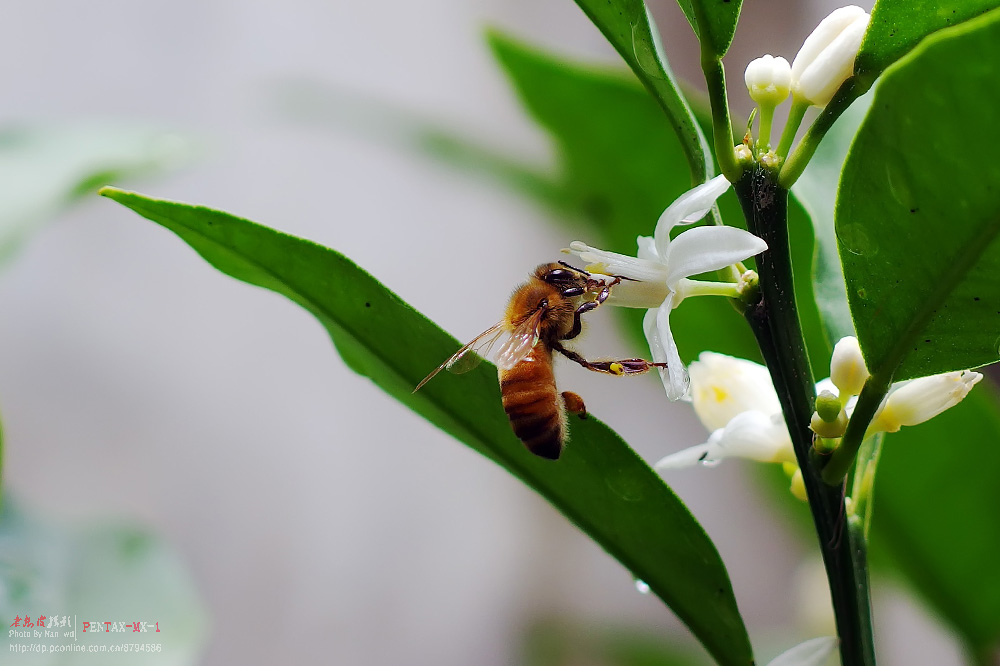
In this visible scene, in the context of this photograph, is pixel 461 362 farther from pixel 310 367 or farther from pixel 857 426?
pixel 310 367

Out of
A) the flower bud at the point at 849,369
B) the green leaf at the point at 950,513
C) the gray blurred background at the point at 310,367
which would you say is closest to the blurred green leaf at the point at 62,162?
the gray blurred background at the point at 310,367

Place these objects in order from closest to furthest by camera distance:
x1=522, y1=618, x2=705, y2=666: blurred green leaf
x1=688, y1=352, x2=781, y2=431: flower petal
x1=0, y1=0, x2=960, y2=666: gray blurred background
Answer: x1=688, y1=352, x2=781, y2=431: flower petal → x1=522, y1=618, x2=705, y2=666: blurred green leaf → x1=0, y1=0, x2=960, y2=666: gray blurred background

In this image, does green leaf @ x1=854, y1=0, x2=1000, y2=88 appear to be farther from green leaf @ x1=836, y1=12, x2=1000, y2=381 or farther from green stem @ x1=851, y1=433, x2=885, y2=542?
green stem @ x1=851, y1=433, x2=885, y2=542

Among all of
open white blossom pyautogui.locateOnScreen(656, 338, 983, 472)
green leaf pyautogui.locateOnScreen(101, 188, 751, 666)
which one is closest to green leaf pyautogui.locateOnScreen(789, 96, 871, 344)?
open white blossom pyautogui.locateOnScreen(656, 338, 983, 472)

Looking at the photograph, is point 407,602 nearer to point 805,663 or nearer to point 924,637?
point 924,637

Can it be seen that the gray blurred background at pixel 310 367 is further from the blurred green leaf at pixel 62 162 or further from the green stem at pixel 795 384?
the green stem at pixel 795 384

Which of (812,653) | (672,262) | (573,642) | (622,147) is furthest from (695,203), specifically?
(573,642)

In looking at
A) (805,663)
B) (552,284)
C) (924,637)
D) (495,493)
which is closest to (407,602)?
(495,493)
